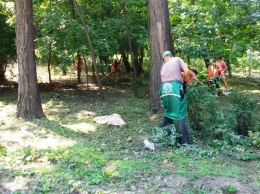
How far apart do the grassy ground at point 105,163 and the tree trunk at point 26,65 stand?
1.35 ft

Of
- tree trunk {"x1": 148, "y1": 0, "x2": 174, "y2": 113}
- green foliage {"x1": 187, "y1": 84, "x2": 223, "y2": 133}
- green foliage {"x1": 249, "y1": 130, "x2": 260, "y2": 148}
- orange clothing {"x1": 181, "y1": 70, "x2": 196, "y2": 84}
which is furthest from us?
tree trunk {"x1": 148, "y1": 0, "x2": 174, "y2": 113}

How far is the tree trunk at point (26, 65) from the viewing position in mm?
7492

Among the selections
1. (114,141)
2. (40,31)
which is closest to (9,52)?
(40,31)

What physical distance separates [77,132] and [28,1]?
3.50 metres

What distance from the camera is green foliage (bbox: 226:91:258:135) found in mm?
6039

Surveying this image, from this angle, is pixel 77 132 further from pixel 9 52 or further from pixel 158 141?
pixel 9 52

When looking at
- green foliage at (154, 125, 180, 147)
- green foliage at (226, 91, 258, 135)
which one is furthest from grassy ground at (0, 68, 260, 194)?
green foliage at (226, 91, 258, 135)

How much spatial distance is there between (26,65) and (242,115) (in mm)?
5174

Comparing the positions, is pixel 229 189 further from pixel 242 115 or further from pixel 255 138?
pixel 242 115

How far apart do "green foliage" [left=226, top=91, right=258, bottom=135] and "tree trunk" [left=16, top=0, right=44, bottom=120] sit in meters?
4.69

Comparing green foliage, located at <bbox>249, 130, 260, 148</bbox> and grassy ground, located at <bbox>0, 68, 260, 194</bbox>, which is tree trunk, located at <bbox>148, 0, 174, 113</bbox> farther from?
green foliage, located at <bbox>249, 130, 260, 148</bbox>

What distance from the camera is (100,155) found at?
5078 mm

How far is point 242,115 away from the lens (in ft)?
19.9

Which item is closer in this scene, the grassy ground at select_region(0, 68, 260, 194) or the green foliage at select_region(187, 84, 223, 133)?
the grassy ground at select_region(0, 68, 260, 194)
